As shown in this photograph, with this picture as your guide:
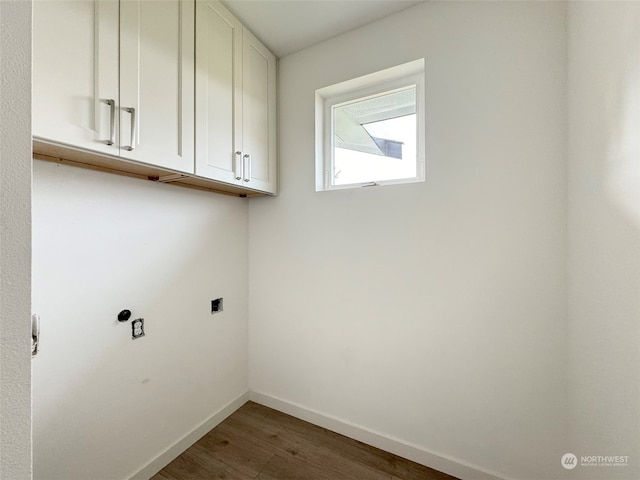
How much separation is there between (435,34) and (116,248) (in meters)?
1.96

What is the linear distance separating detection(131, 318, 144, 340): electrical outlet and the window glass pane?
1.38 m

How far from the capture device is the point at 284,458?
1444mm

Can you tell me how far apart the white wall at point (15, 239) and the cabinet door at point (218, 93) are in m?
0.95

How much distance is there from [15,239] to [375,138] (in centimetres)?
166

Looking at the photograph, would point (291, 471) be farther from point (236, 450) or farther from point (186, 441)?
point (186, 441)

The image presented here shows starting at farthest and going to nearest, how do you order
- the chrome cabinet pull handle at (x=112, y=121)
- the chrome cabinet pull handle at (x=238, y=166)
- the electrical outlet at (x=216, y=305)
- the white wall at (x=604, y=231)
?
the electrical outlet at (x=216, y=305) < the chrome cabinet pull handle at (x=238, y=166) < the chrome cabinet pull handle at (x=112, y=121) < the white wall at (x=604, y=231)

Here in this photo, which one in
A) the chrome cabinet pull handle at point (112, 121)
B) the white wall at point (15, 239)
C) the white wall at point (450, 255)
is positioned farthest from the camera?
the white wall at point (450, 255)

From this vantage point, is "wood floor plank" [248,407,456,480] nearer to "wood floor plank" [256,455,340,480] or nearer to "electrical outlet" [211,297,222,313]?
"wood floor plank" [256,455,340,480]

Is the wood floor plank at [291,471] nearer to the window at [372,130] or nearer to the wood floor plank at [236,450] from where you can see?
the wood floor plank at [236,450]

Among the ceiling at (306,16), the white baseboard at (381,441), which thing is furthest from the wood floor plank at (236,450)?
the ceiling at (306,16)

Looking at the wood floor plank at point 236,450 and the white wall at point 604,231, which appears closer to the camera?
the white wall at point 604,231

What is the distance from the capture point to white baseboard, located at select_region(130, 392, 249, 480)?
1.32 m

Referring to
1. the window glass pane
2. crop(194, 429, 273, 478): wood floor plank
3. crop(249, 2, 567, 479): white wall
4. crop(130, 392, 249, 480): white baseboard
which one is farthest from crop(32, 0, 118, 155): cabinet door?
crop(194, 429, 273, 478): wood floor plank

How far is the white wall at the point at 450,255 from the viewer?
1.17 m
